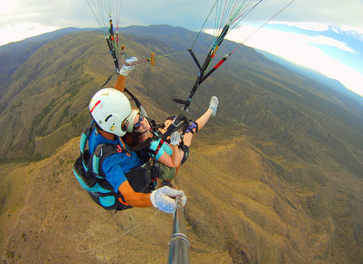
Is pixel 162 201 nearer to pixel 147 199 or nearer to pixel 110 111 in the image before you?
pixel 147 199

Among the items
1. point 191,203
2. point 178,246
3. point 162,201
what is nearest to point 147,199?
point 162,201

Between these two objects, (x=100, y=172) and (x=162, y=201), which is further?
(x=100, y=172)

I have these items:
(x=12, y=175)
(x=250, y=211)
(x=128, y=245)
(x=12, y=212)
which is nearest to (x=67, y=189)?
(x=12, y=212)

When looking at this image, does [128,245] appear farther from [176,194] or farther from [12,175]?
A: [12,175]

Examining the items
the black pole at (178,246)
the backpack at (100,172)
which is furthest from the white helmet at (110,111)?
the black pole at (178,246)

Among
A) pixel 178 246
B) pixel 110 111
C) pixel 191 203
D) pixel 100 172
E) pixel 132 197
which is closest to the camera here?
pixel 178 246

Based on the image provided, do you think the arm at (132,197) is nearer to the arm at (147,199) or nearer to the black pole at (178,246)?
the arm at (147,199)
